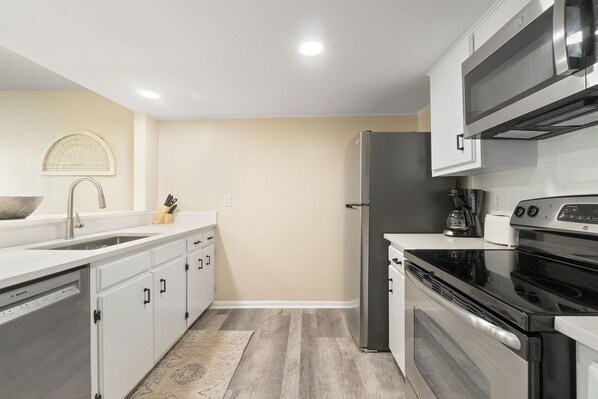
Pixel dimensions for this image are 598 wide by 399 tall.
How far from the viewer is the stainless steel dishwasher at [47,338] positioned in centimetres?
89

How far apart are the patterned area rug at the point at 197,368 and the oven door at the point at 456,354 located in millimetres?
1182

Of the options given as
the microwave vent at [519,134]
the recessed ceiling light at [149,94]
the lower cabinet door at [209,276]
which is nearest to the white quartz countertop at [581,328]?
the microwave vent at [519,134]

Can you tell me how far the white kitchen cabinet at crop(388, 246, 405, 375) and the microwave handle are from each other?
3.74 feet

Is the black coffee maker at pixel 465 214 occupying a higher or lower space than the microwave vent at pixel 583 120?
lower

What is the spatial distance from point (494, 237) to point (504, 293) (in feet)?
2.98

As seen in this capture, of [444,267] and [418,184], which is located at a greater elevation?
[418,184]

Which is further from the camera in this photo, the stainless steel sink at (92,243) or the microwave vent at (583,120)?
the stainless steel sink at (92,243)

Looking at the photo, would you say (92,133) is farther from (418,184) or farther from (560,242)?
(560,242)

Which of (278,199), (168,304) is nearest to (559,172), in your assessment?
(278,199)

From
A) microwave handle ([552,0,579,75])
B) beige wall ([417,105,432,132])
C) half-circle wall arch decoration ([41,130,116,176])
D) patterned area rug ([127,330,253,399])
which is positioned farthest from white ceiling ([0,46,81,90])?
beige wall ([417,105,432,132])

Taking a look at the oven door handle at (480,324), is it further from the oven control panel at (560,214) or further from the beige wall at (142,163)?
the beige wall at (142,163)

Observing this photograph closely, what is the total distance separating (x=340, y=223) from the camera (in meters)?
2.87

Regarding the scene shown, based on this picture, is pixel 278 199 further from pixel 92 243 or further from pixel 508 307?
pixel 508 307

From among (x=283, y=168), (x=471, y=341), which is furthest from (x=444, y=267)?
(x=283, y=168)
